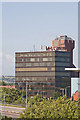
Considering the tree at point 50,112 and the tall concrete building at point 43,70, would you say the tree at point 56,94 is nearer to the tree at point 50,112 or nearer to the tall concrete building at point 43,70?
the tall concrete building at point 43,70

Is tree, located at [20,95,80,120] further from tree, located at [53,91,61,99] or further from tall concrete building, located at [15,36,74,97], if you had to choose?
tall concrete building, located at [15,36,74,97]

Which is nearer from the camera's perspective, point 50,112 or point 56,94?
point 50,112

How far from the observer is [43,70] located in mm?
33188

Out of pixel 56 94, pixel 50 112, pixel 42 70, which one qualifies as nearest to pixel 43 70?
pixel 42 70

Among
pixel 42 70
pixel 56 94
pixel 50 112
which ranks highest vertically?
pixel 42 70

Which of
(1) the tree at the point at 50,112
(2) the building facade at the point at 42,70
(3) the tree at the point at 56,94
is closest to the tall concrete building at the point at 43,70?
(2) the building facade at the point at 42,70

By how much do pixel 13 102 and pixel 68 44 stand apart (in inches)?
641

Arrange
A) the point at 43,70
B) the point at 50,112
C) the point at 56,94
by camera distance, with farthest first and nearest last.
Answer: the point at 43,70 → the point at 56,94 → the point at 50,112

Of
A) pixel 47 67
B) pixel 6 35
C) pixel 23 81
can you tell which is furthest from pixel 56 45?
pixel 6 35

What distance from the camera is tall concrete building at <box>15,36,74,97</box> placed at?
31.4 metres

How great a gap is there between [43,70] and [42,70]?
0.13 metres

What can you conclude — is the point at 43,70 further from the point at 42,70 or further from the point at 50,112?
the point at 50,112

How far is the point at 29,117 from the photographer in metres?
12.8

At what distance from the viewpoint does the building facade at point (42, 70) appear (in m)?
31.5
